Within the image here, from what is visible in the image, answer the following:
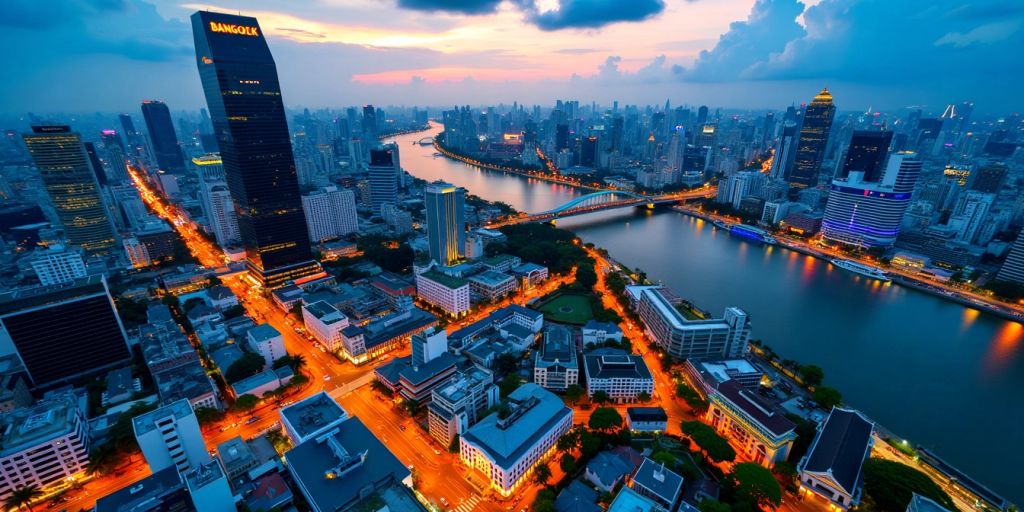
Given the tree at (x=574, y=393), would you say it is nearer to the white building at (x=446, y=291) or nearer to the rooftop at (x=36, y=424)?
the white building at (x=446, y=291)

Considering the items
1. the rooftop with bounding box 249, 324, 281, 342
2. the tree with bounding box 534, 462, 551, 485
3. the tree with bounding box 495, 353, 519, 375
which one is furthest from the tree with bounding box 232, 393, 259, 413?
the tree with bounding box 534, 462, 551, 485

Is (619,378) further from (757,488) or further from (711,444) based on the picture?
(757,488)

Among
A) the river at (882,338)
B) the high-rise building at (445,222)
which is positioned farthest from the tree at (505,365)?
the river at (882,338)

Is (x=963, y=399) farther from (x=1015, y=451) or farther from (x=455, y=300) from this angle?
(x=455, y=300)

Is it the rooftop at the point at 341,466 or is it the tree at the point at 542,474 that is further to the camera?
the tree at the point at 542,474

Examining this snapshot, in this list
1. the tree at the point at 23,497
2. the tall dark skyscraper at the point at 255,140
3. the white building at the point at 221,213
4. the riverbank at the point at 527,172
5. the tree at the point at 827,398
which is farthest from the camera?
the riverbank at the point at 527,172

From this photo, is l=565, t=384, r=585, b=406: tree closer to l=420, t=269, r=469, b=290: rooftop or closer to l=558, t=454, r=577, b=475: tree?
l=558, t=454, r=577, b=475: tree

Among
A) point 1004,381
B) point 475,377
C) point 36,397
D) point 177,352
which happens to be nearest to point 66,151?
point 36,397
